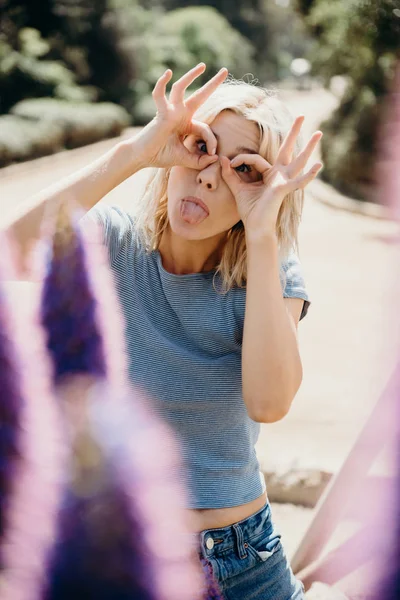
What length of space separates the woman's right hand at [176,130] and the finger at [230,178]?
0.09 ft

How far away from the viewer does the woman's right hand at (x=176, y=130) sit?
1508 millimetres

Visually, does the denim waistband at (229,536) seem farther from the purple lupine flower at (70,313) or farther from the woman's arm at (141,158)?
the woman's arm at (141,158)

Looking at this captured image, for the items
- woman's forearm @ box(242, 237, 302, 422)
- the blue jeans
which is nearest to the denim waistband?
the blue jeans

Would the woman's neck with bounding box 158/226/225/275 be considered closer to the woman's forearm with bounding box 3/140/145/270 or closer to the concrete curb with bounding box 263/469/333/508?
the woman's forearm with bounding box 3/140/145/270

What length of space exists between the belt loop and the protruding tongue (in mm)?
607

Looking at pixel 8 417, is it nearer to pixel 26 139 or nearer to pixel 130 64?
pixel 26 139

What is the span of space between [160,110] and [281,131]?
0.25 meters

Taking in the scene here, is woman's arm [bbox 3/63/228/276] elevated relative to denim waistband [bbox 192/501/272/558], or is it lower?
elevated

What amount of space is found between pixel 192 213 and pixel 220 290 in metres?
0.17

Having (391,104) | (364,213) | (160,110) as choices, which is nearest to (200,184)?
(160,110)

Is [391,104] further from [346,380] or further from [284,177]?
[284,177]

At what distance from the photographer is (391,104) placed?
1312 cm

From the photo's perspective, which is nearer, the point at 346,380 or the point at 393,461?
the point at 393,461

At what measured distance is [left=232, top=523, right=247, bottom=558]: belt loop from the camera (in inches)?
57.7
